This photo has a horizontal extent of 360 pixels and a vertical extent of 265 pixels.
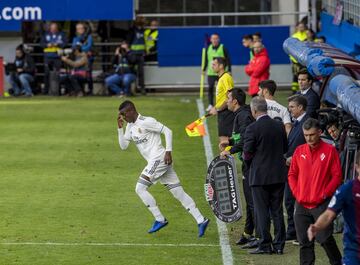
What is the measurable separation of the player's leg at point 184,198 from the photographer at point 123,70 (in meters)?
17.7

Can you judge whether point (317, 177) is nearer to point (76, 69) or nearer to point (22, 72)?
point (76, 69)

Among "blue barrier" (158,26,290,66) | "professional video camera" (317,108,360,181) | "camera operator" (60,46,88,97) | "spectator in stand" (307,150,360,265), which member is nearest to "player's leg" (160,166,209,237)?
"professional video camera" (317,108,360,181)

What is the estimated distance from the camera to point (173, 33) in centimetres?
3375

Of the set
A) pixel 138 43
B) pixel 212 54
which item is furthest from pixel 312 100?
pixel 138 43

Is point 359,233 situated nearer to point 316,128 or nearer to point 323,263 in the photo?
point 316,128

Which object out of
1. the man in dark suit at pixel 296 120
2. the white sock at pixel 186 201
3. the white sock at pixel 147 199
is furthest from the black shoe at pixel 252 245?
the white sock at pixel 147 199

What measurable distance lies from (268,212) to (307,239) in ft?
5.59

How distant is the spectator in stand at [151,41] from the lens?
33.6 m

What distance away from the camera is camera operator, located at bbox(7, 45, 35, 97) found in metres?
32.8

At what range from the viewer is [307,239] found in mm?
12000

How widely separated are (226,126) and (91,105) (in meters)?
12.9

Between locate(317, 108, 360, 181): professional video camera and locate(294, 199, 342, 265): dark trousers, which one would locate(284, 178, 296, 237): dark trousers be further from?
locate(294, 199, 342, 265): dark trousers

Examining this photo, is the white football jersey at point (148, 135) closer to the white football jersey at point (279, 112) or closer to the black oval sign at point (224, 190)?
the black oval sign at point (224, 190)

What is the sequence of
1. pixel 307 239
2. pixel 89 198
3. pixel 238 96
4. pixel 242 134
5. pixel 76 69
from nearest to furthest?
pixel 307 239 < pixel 242 134 < pixel 238 96 < pixel 89 198 < pixel 76 69
